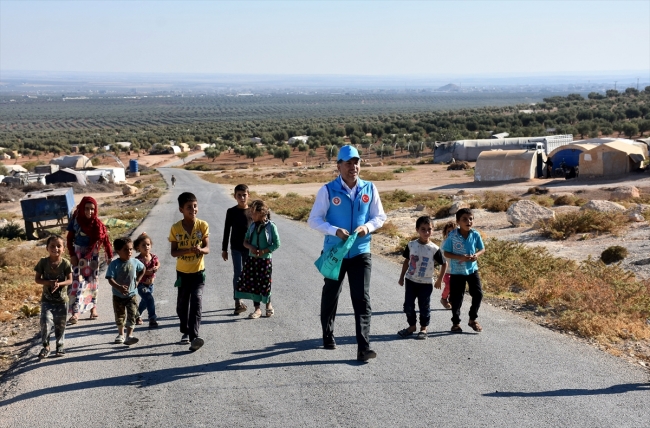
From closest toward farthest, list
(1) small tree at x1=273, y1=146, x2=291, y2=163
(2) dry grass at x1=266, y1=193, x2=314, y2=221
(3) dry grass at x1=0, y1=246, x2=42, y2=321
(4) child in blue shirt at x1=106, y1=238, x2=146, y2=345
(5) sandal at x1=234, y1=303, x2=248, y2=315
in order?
(4) child in blue shirt at x1=106, y1=238, x2=146, y2=345 → (5) sandal at x1=234, y1=303, x2=248, y2=315 → (3) dry grass at x1=0, y1=246, x2=42, y2=321 → (2) dry grass at x1=266, y1=193, x2=314, y2=221 → (1) small tree at x1=273, y1=146, x2=291, y2=163

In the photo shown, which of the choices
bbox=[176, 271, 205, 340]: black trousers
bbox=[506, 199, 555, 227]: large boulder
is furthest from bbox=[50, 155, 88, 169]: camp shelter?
bbox=[176, 271, 205, 340]: black trousers

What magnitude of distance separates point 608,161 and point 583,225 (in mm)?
22343

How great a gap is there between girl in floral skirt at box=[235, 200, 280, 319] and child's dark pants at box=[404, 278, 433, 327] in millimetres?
1602

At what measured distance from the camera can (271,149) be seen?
282 ft

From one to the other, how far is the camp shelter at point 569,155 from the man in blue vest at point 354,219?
117 ft

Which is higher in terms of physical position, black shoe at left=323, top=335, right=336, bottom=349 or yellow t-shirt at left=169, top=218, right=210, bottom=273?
yellow t-shirt at left=169, top=218, right=210, bottom=273

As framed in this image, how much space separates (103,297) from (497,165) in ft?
108

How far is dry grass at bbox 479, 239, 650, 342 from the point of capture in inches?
324

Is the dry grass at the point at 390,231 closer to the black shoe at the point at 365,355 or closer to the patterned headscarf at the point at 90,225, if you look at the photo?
the patterned headscarf at the point at 90,225

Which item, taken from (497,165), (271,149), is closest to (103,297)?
(497,165)

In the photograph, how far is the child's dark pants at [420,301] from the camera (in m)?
7.83

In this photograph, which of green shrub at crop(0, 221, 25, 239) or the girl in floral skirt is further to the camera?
green shrub at crop(0, 221, 25, 239)

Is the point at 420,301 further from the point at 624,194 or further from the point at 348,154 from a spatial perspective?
the point at 624,194

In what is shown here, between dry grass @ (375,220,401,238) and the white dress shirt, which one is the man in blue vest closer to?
the white dress shirt
